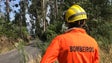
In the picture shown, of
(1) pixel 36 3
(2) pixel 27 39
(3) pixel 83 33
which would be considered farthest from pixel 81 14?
(1) pixel 36 3

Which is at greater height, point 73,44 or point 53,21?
point 73,44

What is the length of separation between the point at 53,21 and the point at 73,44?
67848mm

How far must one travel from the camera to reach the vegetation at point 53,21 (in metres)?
19.0

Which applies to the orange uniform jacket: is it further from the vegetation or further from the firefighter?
the vegetation

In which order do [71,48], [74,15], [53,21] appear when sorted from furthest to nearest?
[53,21] → [74,15] → [71,48]

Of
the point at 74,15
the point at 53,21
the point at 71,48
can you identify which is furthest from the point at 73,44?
the point at 53,21

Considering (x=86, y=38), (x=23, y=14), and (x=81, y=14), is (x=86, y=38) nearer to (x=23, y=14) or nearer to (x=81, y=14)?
(x=81, y=14)

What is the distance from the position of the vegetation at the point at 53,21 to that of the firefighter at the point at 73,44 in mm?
8308

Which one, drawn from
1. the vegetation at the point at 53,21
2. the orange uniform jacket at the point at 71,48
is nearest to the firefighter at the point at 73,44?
the orange uniform jacket at the point at 71,48

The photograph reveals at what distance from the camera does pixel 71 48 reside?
16.5ft

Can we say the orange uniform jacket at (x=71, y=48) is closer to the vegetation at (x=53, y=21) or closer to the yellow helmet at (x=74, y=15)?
the yellow helmet at (x=74, y=15)

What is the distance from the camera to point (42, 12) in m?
78.2

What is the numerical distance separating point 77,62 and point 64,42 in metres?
0.31

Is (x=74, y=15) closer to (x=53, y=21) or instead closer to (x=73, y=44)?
(x=73, y=44)
